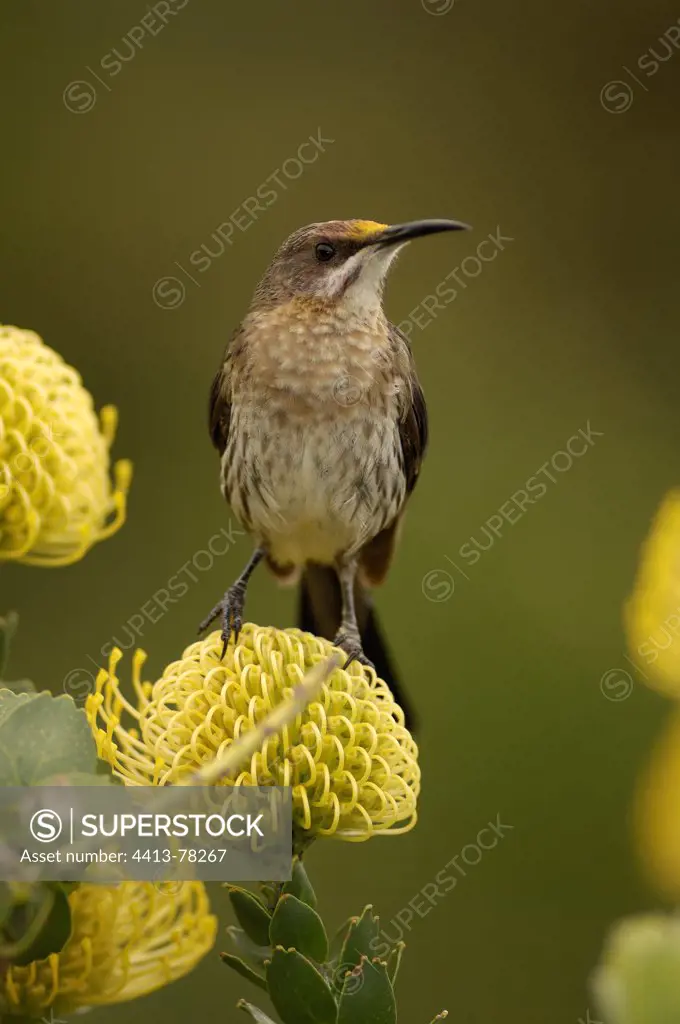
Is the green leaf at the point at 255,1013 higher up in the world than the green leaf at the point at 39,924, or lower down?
higher up

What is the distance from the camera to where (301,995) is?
142cm

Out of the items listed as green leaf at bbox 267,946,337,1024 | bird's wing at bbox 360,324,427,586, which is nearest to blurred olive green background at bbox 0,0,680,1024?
bird's wing at bbox 360,324,427,586

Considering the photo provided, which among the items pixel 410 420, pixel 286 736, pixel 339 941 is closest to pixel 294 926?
pixel 339 941

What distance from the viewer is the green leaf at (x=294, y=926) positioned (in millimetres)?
1499

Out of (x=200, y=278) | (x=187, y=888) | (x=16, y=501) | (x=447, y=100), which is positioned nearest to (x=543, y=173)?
(x=447, y=100)

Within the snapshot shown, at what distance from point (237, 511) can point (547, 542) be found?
2215mm

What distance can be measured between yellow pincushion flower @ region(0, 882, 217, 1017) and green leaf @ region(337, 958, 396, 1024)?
231 millimetres

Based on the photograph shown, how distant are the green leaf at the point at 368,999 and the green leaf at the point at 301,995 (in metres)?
0.02

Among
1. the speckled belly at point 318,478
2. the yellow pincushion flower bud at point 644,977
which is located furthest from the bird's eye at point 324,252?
the yellow pincushion flower bud at point 644,977

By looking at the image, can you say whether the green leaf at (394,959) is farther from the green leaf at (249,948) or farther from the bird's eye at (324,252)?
the bird's eye at (324,252)

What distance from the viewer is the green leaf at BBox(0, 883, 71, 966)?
1.26m

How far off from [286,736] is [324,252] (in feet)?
5.46

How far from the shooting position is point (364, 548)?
11.9 feet

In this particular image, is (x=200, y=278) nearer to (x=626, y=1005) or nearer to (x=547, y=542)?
(x=547, y=542)
